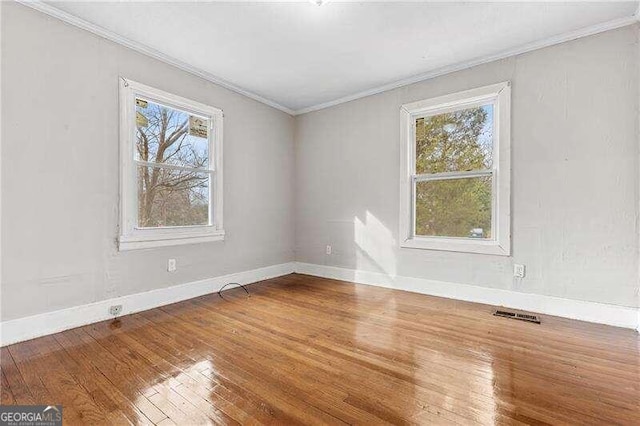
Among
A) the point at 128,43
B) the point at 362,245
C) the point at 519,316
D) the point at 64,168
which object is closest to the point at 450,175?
the point at 362,245

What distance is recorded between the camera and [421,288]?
11.6ft

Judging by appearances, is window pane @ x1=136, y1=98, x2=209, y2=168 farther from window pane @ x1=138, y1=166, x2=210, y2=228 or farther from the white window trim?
the white window trim

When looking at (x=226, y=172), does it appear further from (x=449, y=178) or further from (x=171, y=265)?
(x=449, y=178)

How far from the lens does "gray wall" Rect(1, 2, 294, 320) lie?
2188mm

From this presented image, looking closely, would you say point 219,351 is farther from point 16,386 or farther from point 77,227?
point 77,227

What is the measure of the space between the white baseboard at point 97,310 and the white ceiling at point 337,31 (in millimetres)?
2457

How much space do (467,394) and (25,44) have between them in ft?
12.7

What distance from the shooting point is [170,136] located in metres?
3.23

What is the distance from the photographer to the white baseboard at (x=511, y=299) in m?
2.53

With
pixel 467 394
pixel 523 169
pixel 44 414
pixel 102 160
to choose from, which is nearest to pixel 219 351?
pixel 44 414

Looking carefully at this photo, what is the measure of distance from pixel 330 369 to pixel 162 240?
7.28 feet

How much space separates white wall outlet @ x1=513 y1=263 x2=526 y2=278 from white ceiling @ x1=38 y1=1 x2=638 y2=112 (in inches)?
86.1

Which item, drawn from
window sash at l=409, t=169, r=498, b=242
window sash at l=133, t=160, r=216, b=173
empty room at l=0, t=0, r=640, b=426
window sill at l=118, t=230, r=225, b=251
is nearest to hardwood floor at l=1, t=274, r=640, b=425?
empty room at l=0, t=0, r=640, b=426

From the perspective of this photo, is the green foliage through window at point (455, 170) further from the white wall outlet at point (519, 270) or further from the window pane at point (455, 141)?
the white wall outlet at point (519, 270)
